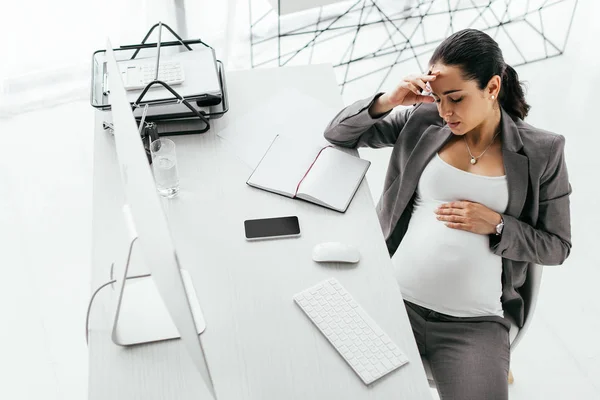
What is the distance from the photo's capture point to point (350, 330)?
143 cm

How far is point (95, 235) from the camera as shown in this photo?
1.59m

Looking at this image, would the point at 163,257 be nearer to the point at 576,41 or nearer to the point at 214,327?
the point at 214,327

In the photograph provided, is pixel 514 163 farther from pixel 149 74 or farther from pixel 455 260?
pixel 149 74

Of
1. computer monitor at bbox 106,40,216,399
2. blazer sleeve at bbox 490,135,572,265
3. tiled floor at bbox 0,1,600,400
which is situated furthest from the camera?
tiled floor at bbox 0,1,600,400

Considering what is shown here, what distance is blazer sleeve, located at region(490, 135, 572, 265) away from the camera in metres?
1.65

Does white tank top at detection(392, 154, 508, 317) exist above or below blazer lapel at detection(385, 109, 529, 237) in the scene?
below

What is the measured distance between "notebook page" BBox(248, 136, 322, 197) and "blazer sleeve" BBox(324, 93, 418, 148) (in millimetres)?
68

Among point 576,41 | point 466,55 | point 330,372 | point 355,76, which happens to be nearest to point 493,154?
point 466,55

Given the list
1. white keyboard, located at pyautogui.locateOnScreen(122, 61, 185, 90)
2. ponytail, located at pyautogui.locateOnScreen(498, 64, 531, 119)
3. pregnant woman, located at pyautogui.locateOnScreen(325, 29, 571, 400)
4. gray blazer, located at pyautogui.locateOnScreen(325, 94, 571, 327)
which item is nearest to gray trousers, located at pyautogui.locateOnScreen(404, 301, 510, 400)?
pregnant woman, located at pyautogui.locateOnScreen(325, 29, 571, 400)

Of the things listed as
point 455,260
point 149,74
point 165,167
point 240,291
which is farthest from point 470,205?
point 149,74

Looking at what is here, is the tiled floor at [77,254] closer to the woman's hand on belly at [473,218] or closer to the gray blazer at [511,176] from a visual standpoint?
the gray blazer at [511,176]

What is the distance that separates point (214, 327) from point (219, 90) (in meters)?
0.69

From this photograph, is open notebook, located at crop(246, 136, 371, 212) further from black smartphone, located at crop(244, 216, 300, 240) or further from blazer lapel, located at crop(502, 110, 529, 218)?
blazer lapel, located at crop(502, 110, 529, 218)

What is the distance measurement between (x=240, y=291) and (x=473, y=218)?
1.93 feet
